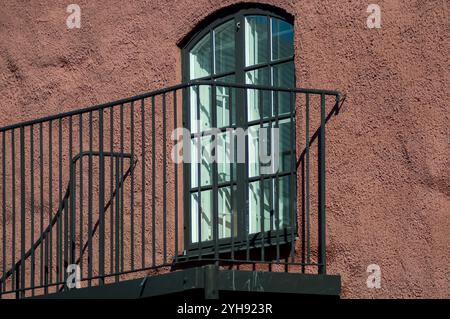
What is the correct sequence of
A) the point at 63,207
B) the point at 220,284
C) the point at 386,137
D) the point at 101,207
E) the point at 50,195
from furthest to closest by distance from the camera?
the point at 63,207, the point at 50,195, the point at 101,207, the point at 386,137, the point at 220,284

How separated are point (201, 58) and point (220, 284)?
2.51 meters

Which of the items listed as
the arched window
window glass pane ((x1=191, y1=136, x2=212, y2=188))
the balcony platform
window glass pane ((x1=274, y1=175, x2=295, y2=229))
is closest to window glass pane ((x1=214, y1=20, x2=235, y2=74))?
the arched window

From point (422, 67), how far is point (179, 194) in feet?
7.51

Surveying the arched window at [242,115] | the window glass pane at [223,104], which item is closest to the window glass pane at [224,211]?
the arched window at [242,115]

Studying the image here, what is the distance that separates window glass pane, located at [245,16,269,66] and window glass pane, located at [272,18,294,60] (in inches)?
3.4

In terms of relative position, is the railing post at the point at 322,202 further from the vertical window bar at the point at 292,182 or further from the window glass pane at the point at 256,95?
the window glass pane at the point at 256,95

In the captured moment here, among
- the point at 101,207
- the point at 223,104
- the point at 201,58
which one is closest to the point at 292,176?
A: the point at 223,104

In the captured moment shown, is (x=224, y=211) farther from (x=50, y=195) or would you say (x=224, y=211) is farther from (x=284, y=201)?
(x=50, y=195)

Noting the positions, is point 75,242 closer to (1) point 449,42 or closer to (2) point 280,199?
(2) point 280,199

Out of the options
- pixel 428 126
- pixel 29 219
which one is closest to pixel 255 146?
pixel 428 126

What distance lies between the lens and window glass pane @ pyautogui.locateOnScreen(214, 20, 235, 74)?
40.5 feet

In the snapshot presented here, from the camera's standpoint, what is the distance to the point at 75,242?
1295cm

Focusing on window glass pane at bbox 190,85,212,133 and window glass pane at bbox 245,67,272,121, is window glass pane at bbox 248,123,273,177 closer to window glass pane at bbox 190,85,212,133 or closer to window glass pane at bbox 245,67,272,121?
window glass pane at bbox 245,67,272,121

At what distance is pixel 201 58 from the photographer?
1262 cm
